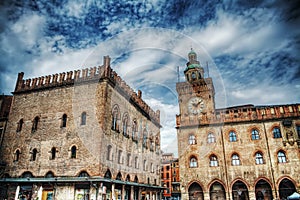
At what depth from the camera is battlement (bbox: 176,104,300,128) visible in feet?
90.6

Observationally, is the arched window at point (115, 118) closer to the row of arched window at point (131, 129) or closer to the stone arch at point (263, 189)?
the row of arched window at point (131, 129)

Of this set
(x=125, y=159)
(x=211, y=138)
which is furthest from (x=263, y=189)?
(x=125, y=159)

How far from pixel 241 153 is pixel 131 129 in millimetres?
13151

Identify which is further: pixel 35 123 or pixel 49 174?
pixel 35 123

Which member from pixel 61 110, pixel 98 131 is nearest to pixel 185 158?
pixel 98 131

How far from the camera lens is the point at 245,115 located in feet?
94.4

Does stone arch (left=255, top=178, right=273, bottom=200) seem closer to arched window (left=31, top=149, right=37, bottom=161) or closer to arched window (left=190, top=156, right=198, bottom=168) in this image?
arched window (left=190, top=156, right=198, bottom=168)

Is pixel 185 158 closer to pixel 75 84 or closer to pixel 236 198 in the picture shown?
pixel 236 198

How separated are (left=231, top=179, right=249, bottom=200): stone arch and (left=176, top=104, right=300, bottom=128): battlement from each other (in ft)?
23.5

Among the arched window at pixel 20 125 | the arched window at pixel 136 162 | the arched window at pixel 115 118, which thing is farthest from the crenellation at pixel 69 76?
the arched window at pixel 136 162

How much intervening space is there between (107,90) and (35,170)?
31.1 ft

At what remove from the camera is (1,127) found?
81.2 ft

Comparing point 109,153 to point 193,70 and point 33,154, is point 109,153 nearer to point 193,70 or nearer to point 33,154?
point 33,154

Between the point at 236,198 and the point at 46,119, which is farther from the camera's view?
the point at 236,198
